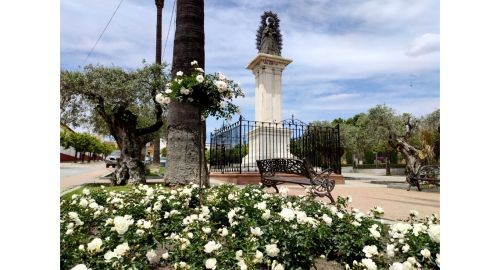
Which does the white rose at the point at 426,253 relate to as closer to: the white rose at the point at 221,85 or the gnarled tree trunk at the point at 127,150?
the white rose at the point at 221,85

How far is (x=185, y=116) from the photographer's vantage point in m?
8.62

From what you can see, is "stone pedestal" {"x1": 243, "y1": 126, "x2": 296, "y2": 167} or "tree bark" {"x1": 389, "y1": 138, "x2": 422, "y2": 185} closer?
"tree bark" {"x1": 389, "y1": 138, "x2": 422, "y2": 185}

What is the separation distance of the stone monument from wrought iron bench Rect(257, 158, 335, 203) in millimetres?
6254

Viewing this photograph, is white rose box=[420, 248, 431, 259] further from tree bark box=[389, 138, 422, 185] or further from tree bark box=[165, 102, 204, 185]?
tree bark box=[389, 138, 422, 185]

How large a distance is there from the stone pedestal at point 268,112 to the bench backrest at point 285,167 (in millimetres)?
6330

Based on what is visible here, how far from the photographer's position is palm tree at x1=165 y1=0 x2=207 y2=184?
28.3 ft

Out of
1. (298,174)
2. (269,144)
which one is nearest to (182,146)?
(298,174)

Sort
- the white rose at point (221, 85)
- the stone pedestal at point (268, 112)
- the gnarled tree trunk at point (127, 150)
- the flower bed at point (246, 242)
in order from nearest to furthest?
the flower bed at point (246, 242) → the white rose at point (221, 85) → the gnarled tree trunk at point (127, 150) → the stone pedestal at point (268, 112)

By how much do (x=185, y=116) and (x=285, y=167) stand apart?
3002 millimetres

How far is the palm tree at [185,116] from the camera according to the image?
8633 mm

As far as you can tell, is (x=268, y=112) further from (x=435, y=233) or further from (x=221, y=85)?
(x=435, y=233)

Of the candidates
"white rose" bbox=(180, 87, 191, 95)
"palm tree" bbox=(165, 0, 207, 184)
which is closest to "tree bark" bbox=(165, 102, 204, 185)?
"palm tree" bbox=(165, 0, 207, 184)

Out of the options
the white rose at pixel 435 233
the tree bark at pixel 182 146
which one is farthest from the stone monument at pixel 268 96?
the white rose at pixel 435 233

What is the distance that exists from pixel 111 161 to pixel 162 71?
18437 mm
